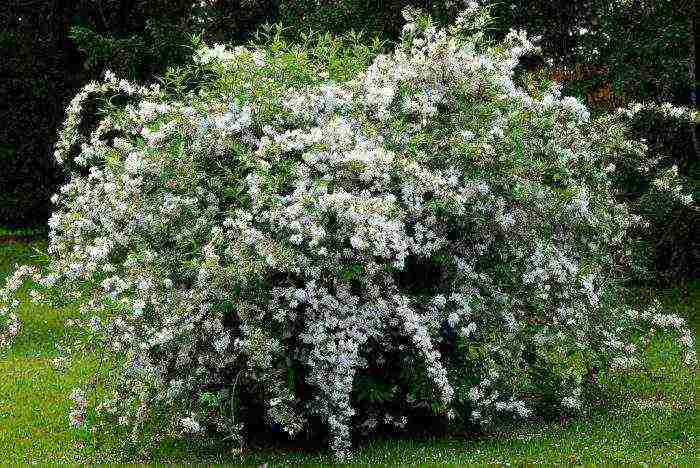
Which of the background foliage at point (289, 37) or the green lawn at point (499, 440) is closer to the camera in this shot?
the green lawn at point (499, 440)

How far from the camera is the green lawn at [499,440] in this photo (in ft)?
19.7

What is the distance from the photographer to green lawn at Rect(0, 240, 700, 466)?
19.7 feet

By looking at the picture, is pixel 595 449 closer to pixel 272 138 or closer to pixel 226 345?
pixel 226 345

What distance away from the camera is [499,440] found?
6.41 m

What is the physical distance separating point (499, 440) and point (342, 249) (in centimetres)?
163

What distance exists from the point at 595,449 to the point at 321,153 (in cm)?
240

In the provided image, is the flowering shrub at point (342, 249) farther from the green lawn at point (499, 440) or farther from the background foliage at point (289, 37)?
the background foliage at point (289, 37)

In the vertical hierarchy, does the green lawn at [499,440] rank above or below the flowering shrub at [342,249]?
below

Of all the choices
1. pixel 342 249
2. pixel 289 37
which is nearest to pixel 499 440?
pixel 342 249

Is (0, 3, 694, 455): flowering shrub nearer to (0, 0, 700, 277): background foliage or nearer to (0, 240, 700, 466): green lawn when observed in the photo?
(0, 240, 700, 466): green lawn

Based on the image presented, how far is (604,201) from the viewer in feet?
24.4

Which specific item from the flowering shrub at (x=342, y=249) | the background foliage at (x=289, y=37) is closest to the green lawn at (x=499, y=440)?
the flowering shrub at (x=342, y=249)

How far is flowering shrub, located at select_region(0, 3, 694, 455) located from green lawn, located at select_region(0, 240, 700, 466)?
196 millimetres

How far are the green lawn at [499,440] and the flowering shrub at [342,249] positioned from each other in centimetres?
20
